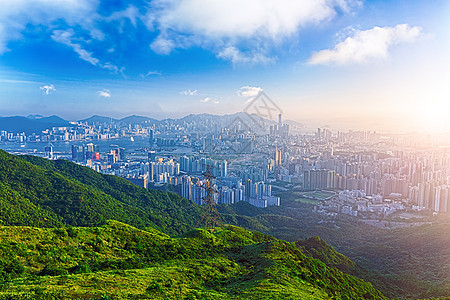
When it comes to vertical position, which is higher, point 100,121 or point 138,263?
point 100,121

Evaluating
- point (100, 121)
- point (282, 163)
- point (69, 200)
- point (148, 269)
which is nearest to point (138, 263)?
point (148, 269)

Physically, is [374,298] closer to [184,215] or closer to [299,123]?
[184,215]

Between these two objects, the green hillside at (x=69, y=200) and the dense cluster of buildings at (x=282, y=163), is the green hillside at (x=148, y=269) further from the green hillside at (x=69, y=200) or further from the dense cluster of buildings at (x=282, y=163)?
the dense cluster of buildings at (x=282, y=163)

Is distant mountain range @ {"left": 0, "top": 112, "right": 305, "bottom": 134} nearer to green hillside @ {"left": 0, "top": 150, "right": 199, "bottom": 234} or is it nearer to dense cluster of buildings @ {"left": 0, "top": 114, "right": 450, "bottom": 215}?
dense cluster of buildings @ {"left": 0, "top": 114, "right": 450, "bottom": 215}

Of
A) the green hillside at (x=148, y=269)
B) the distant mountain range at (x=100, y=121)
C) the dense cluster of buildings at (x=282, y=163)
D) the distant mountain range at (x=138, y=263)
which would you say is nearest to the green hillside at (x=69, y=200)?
the distant mountain range at (x=138, y=263)

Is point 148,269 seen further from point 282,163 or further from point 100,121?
point 100,121

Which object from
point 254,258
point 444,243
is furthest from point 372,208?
point 254,258
